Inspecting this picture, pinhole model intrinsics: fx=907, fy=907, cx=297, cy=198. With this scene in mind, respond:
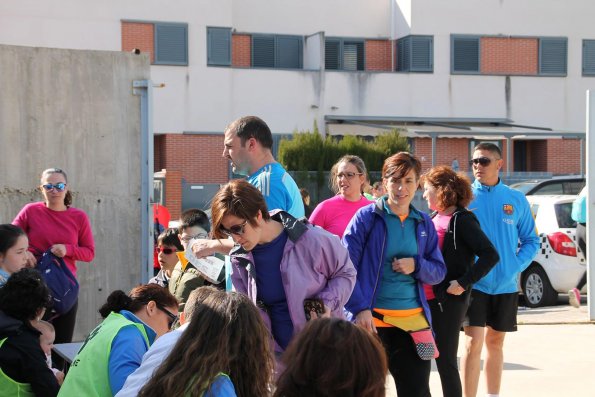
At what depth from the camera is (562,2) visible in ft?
112

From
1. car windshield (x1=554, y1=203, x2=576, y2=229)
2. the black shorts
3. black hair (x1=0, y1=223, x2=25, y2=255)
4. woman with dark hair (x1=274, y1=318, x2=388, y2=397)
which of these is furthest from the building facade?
woman with dark hair (x1=274, y1=318, x2=388, y2=397)

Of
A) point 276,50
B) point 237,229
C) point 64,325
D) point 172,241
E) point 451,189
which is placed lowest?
point 64,325

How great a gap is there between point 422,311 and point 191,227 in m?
2.04

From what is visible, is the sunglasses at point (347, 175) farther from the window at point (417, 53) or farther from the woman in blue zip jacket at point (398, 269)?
the window at point (417, 53)

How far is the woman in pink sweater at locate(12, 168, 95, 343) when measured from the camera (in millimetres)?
7617

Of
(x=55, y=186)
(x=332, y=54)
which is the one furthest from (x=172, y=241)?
(x=332, y=54)

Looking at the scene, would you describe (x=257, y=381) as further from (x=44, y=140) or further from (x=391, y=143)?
(x=391, y=143)

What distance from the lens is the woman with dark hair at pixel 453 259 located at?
6.15m

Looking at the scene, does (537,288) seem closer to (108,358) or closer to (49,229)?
(49,229)

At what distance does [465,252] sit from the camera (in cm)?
637

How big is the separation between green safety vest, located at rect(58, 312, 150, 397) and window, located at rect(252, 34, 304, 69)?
96.3ft

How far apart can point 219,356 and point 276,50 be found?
30173mm

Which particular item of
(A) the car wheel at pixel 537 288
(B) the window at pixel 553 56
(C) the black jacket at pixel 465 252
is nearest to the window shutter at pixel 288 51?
(B) the window at pixel 553 56

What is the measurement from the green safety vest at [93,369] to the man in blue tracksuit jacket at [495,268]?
10.9ft
